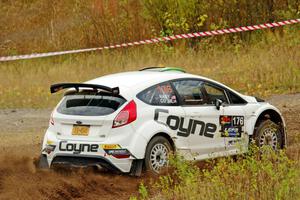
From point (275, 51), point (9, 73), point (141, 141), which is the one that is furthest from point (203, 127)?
point (9, 73)

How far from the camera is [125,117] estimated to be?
12117 mm

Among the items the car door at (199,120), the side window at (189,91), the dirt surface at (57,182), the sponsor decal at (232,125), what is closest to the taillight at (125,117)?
the dirt surface at (57,182)

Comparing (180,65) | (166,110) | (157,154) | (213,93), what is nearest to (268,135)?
(213,93)

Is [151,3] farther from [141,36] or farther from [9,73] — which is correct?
[9,73]

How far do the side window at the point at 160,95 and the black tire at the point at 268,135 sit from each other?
157 cm

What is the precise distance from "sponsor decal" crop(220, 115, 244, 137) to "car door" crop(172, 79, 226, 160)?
9 centimetres

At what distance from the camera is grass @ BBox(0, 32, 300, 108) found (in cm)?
2303

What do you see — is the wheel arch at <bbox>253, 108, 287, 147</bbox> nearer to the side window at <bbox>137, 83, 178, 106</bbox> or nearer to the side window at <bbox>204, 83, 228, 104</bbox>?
→ the side window at <bbox>204, 83, 228, 104</bbox>

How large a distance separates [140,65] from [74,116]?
45.6ft

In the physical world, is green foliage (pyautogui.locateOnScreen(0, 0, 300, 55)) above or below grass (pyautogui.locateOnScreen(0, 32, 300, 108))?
above

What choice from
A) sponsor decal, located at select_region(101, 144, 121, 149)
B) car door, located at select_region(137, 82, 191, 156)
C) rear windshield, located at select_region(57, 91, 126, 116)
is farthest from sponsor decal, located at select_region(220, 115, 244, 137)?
sponsor decal, located at select_region(101, 144, 121, 149)

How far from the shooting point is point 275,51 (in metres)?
25.4

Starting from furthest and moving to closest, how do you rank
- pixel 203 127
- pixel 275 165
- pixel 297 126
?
1. pixel 297 126
2. pixel 203 127
3. pixel 275 165

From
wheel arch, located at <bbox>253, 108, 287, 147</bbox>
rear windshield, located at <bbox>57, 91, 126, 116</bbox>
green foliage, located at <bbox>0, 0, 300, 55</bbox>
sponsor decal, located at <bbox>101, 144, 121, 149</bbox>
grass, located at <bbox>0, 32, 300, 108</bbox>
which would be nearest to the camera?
sponsor decal, located at <bbox>101, 144, 121, 149</bbox>
